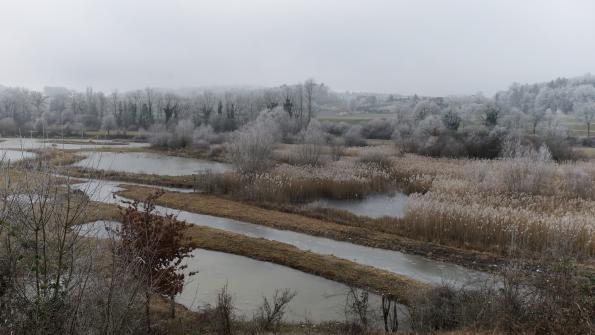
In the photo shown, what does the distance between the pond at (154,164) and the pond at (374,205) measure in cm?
1090

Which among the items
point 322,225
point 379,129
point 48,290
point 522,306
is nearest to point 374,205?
point 322,225

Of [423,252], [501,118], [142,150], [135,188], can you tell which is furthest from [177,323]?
[501,118]

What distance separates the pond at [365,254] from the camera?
12523 mm

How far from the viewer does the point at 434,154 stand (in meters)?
39.2

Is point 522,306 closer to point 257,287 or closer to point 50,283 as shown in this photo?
point 257,287

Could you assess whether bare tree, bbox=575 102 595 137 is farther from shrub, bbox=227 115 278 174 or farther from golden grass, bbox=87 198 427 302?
golden grass, bbox=87 198 427 302

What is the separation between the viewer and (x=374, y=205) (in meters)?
21.8

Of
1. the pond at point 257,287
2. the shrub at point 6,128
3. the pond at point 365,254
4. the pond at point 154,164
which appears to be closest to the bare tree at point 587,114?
the pond at point 154,164

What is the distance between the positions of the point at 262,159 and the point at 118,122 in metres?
64.6

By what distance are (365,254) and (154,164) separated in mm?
27328

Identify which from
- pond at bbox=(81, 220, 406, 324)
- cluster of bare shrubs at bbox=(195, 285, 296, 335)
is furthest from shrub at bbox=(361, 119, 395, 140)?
cluster of bare shrubs at bbox=(195, 285, 296, 335)

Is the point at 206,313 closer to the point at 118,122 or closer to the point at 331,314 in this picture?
the point at 331,314

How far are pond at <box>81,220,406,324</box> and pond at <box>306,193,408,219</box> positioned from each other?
765 centimetres

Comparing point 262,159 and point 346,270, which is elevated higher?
point 262,159
